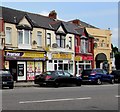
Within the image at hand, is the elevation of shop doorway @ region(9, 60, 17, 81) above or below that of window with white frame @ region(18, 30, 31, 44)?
below

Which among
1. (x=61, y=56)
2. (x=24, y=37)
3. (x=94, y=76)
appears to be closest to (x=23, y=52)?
(x=24, y=37)

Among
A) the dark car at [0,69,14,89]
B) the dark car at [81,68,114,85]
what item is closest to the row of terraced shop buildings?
the dark car at [81,68,114,85]

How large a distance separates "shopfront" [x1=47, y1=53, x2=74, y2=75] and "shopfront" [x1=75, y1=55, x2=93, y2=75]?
1114 millimetres

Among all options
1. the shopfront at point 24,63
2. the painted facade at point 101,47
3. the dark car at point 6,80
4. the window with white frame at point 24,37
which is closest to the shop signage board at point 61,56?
the shopfront at point 24,63

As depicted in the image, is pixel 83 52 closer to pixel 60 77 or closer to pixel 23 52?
pixel 23 52

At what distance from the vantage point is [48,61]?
40.3 metres

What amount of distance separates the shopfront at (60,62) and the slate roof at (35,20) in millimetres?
3269

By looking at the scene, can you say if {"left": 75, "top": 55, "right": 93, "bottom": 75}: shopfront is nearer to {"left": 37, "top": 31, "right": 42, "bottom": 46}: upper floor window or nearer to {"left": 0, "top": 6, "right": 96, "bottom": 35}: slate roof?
{"left": 0, "top": 6, "right": 96, "bottom": 35}: slate roof

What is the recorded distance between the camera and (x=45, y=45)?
39.9m

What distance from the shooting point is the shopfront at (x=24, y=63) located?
3525cm

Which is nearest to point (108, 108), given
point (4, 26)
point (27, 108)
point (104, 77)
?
point (27, 108)

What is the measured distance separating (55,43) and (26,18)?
558 centimetres

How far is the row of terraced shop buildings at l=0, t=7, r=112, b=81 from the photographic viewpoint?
3556cm

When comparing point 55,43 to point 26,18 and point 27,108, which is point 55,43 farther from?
point 27,108
